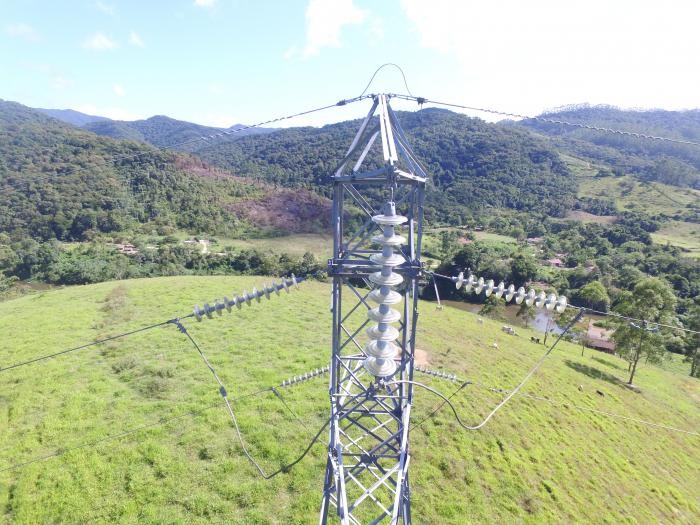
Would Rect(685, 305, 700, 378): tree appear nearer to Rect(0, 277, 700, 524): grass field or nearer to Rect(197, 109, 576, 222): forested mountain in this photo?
Rect(0, 277, 700, 524): grass field

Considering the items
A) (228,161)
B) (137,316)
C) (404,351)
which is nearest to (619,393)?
(404,351)

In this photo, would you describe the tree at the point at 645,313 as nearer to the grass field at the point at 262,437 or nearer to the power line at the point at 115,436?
the grass field at the point at 262,437

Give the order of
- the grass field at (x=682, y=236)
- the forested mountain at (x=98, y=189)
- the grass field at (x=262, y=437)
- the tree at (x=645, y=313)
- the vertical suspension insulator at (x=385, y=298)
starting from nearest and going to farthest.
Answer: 1. the vertical suspension insulator at (x=385, y=298)
2. the grass field at (x=262, y=437)
3. the tree at (x=645, y=313)
4. the forested mountain at (x=98, y=189)
5. the grass field at (x=682, y=236)

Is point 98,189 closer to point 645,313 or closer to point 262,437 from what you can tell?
point 262,437

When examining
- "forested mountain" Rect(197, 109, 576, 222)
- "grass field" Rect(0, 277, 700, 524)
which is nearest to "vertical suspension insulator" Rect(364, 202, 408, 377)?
"grass field" Rect(0, 277, 700, 524)

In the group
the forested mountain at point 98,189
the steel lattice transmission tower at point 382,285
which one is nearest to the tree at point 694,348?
the steel lattice transmission tower at point 382,285

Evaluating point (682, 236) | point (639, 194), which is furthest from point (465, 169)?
point (682, 236)
